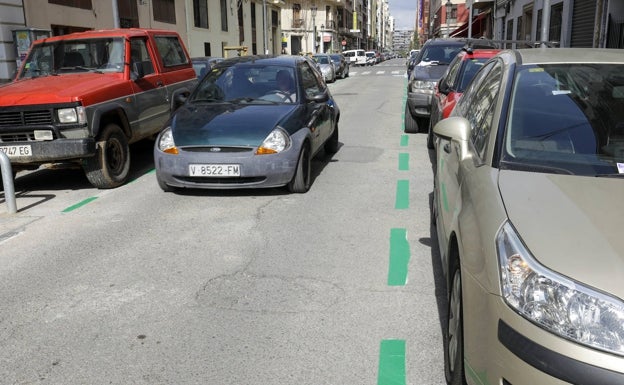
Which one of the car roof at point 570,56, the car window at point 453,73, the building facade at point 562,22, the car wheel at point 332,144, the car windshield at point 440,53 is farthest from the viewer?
the building facade at point 562,22

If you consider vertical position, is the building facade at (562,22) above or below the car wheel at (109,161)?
above

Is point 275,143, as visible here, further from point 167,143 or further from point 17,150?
point 17,150

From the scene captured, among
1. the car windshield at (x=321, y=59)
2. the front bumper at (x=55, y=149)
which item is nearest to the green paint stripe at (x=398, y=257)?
the front bumper at (x=55, y=149)

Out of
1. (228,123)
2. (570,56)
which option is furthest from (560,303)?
(228,123)

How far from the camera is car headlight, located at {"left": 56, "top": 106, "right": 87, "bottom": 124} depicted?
671 centimetres

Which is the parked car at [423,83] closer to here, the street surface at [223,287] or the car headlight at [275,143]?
the street surface at [223,287]

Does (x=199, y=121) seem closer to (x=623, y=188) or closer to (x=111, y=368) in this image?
(x=111, y=368)

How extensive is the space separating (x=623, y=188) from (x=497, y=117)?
0.76m

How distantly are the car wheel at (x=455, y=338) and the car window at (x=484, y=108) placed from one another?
2.35ft

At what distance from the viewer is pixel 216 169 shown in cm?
631

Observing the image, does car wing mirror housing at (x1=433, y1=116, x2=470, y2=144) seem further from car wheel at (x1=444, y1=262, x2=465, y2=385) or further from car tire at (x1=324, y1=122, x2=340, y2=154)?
car tire at (x1=324, y1=122, x2=340, y2=154)

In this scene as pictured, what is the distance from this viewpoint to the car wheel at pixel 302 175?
21.8ft

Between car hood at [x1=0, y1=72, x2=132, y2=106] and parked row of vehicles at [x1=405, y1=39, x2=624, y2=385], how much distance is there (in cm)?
471

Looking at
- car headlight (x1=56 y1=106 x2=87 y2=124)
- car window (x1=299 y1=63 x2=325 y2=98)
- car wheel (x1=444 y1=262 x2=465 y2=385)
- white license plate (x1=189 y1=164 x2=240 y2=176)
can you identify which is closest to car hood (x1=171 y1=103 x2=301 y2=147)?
white license plate (x1=189 y1=164 x2=240 y2=176)
